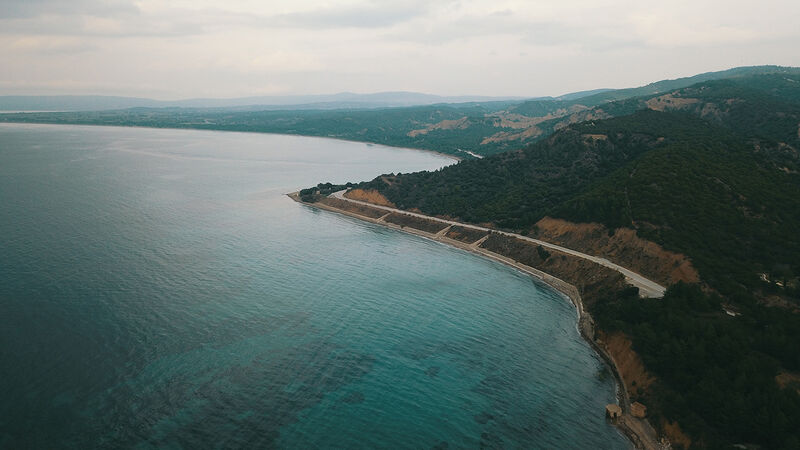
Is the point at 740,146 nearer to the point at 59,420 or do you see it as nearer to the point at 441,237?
the point at 441,237

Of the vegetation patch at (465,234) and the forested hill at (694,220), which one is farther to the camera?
the vegetation patch at (465,234)

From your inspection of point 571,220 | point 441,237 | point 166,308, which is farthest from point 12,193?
point 571,220

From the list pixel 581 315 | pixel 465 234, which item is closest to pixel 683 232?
pixel 581 315

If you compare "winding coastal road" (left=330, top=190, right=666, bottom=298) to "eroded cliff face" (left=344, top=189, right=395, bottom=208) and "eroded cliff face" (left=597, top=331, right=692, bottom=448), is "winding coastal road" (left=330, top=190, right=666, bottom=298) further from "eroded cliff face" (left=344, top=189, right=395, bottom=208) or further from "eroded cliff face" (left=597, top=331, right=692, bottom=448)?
"eroded cliff face" (left=344, top=189, right=395, bottom=208)

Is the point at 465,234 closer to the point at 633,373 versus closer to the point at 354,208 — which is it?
the point at 354,208

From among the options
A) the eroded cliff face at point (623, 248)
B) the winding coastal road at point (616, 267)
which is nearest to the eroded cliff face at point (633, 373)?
the winding coastal road at point (616, 267)

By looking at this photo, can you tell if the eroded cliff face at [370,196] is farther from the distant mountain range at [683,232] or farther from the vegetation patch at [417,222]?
the vegetation patch at [417,222]

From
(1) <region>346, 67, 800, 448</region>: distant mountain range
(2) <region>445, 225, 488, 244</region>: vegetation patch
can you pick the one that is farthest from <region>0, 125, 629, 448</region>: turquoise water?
(2) <region>445, 225, 488, 244</region>: vegetation patch

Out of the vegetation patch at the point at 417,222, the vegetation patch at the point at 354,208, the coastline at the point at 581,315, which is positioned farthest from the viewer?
the vegetation patch at the point at 354,208
